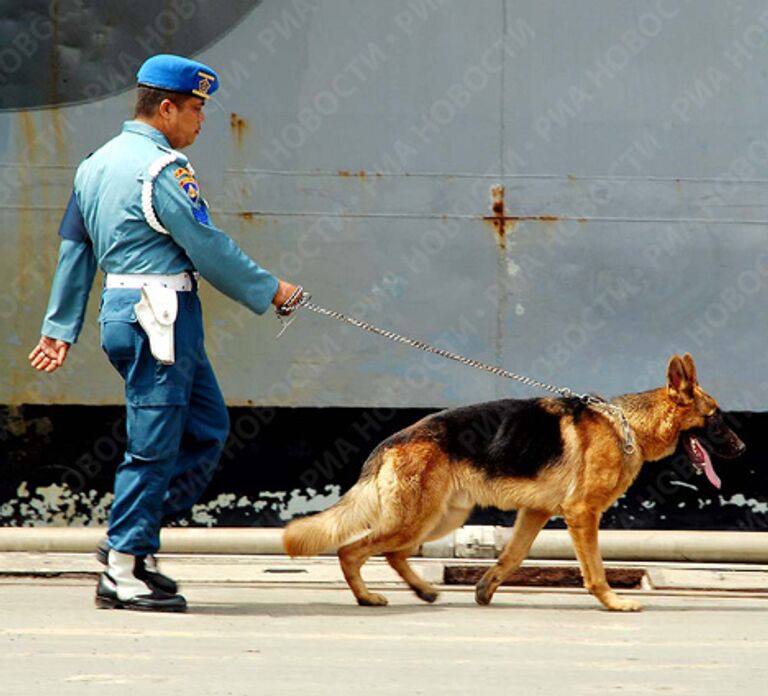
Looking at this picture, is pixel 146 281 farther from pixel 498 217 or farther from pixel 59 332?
pixel 498 217

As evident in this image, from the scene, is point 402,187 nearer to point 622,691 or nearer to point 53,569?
point 53,569

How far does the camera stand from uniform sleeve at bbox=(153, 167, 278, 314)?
597 cm

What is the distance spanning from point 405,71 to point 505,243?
3.42 ft

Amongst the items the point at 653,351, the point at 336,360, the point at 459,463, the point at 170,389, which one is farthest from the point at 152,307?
the point at 653,351

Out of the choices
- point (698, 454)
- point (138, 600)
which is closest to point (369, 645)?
point (138, 600)

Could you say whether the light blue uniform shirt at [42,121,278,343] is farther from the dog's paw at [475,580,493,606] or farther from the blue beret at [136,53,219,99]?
the dog's paw at [475,580,493,606]

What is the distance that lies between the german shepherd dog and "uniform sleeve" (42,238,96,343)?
1171 mm

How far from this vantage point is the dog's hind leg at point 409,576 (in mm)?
6742

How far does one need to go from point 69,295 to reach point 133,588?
42.6 inches

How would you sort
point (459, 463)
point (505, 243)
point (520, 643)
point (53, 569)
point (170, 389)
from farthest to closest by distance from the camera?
point (505, 243) < point (53, 569) < point (459, 463) < point (170, 389) < point (520, 643)

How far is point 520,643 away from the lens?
5.62 metres

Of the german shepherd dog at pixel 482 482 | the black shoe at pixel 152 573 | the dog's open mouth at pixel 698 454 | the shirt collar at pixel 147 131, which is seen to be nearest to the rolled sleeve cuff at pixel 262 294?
the shirt collar at pixel 147 131

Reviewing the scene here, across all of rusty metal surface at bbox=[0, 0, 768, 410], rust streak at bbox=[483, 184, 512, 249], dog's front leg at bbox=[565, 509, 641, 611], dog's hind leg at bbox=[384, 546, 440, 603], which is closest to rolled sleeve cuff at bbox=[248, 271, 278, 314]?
dog's hind leg at bbox=[384, 546, 440, 603]

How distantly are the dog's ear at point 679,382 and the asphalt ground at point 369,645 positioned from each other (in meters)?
0.83
